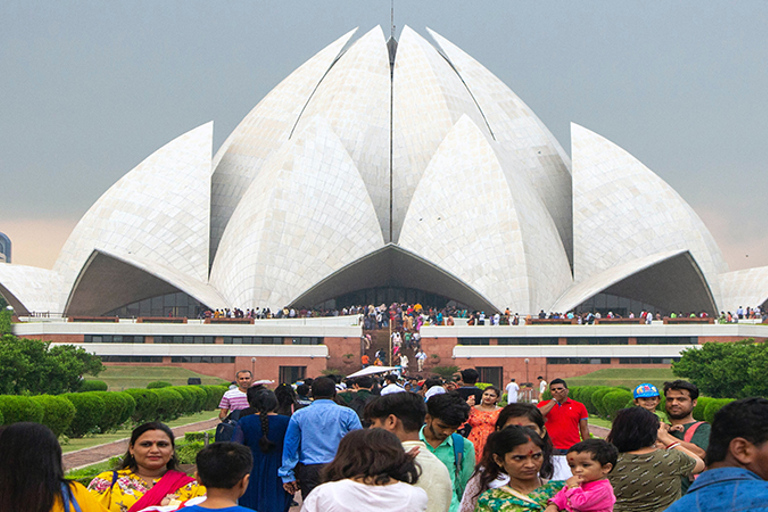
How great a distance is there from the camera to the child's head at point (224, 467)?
123 inches

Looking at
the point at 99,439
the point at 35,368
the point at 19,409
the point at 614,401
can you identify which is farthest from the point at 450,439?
the point at 35,368

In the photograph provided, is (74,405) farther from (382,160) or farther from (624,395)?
(382,160)

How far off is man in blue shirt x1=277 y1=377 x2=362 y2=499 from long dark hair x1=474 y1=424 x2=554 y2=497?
156 centimetres

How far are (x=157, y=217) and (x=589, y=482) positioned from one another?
36.3m

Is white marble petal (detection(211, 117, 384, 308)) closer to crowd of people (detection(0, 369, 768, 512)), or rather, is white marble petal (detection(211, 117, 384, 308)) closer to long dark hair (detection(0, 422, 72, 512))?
crowd of people (detection(0, 369, 768, 512))

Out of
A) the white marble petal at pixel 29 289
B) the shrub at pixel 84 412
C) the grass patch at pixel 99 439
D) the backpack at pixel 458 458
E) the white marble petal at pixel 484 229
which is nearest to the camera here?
the backpack at pixel 458 458

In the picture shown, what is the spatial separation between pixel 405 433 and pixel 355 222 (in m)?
32.7

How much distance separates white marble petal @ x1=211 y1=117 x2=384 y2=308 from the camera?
3488 centimetres

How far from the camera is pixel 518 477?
345cm

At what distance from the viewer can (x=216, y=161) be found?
143 ft

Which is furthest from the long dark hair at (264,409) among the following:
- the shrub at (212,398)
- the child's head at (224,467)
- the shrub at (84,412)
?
the shrub at (212,398)

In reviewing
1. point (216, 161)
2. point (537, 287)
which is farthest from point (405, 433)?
point (216, 161)

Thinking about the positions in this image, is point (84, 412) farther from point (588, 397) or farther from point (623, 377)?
point (623, 377)

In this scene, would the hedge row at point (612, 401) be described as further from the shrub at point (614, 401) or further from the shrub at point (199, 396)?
the shrub at point (199, 396)
